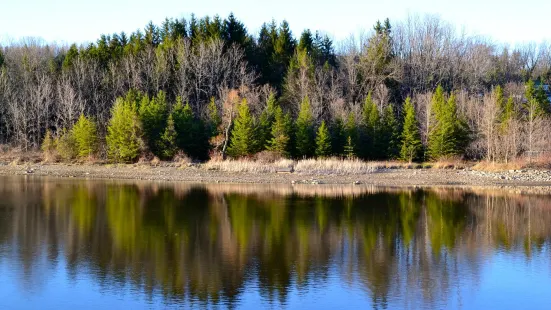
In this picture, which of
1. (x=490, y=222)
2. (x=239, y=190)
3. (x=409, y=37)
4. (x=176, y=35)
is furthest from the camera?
(x=409, y=37)

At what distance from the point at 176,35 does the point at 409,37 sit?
2876 centimetres

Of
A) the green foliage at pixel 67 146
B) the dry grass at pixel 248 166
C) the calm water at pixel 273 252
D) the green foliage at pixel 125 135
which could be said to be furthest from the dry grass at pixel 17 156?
the calm water at pixel 273 252

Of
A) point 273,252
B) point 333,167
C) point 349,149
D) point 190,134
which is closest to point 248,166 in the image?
point 333,167

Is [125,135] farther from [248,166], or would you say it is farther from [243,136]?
[248,166]

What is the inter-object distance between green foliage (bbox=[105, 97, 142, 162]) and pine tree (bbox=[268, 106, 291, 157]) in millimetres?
10801

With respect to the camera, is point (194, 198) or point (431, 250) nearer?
point (431, 250)

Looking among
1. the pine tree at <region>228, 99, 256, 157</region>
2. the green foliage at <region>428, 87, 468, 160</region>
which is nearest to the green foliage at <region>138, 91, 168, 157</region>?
the pine tree at <region>228, 99, 256, 157</region>

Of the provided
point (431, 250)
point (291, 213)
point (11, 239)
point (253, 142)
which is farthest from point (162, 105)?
point (431, 250)

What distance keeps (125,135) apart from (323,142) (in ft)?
52.6

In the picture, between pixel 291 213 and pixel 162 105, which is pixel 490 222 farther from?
pixel 162 105

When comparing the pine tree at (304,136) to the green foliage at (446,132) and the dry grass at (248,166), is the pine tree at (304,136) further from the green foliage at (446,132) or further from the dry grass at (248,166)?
the green foliage at (446,132)

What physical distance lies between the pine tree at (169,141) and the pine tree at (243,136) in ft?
15.0

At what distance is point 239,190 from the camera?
35719 millimetres

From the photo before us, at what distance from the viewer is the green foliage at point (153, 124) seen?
168ft
